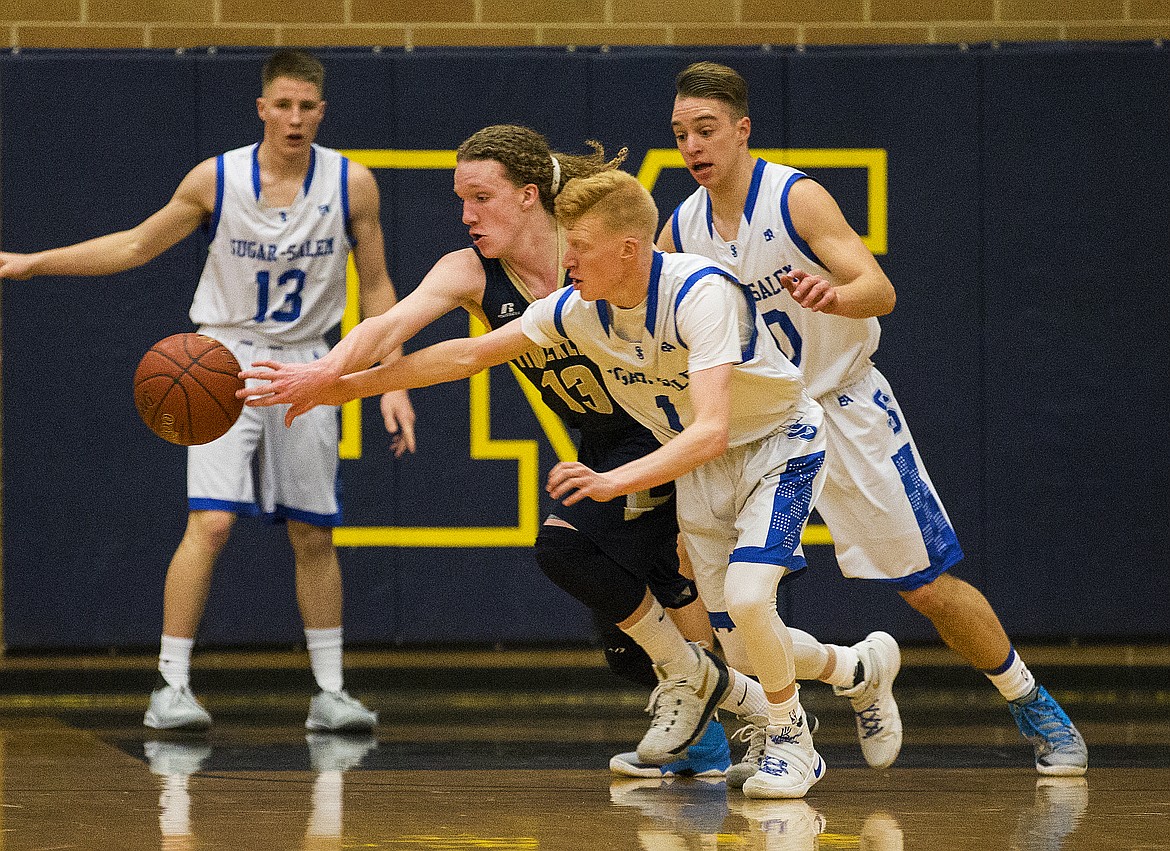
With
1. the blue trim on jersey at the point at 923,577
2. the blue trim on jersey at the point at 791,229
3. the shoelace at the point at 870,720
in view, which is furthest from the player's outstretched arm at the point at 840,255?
the shoelace at the point at 870,720

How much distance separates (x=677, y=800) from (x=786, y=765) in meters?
0.26

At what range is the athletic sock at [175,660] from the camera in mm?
5227

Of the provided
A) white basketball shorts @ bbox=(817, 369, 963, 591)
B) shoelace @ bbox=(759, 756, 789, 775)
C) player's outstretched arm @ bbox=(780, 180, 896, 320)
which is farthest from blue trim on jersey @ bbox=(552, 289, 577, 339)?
shoelace @ bbox=(759, 756, 789, 775)

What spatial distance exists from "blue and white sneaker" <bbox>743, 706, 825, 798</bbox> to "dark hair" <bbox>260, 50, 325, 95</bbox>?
2.54m

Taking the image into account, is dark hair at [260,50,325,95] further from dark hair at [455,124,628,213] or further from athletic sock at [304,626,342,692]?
athletic sock at [304,626,342,692]

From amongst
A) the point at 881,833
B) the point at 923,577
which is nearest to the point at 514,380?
the point at 923,577

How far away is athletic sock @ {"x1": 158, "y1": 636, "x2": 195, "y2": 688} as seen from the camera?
5227mm

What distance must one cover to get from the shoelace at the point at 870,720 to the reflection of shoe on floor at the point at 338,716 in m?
1.61

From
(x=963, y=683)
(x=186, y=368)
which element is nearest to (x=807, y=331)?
(x=186, y=368)

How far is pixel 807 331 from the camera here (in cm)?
445

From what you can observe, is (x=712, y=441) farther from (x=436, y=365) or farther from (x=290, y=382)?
(x=290, y=382)

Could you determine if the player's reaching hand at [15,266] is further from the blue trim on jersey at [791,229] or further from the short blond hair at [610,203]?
the blue trim on jersey at [791,229]

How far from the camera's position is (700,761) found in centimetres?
438

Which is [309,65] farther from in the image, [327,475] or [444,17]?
[444,17]
